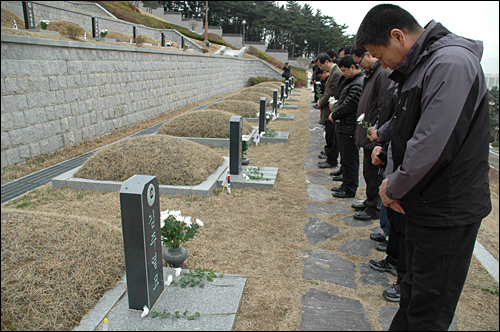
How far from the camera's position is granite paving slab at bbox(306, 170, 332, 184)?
5.94 m

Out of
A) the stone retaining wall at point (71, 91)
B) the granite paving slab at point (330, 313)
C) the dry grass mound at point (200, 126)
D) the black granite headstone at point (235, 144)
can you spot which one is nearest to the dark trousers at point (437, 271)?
the granite paving slab at point (330, 313)

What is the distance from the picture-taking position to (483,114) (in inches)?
66.4

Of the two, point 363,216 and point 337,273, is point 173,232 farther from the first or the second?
point 363,216

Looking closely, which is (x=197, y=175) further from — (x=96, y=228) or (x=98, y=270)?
(x=98, y=270)

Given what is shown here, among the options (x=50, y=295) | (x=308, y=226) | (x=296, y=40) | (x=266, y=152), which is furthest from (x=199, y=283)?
(x=296, y=40)

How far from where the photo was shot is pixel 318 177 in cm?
617

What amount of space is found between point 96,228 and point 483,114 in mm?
3031

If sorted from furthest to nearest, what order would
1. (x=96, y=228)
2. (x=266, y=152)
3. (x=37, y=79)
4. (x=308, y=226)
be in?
1. (x=266, y=152)
2. (x=37, y=79)
3. (x=308, y=226)
4. (x=96, y=228)

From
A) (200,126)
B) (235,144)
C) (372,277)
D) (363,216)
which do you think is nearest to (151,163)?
(235,144)

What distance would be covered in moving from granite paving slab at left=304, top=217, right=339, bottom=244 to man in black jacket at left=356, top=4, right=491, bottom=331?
1.88m

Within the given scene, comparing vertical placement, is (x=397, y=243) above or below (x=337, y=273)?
above

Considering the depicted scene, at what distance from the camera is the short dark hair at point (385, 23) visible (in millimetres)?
1945

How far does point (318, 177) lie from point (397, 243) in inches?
120

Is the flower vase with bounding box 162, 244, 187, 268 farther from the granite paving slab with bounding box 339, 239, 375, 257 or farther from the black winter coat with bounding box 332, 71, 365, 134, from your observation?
the black winter coat with bounding box 332, 71, 365, 134
